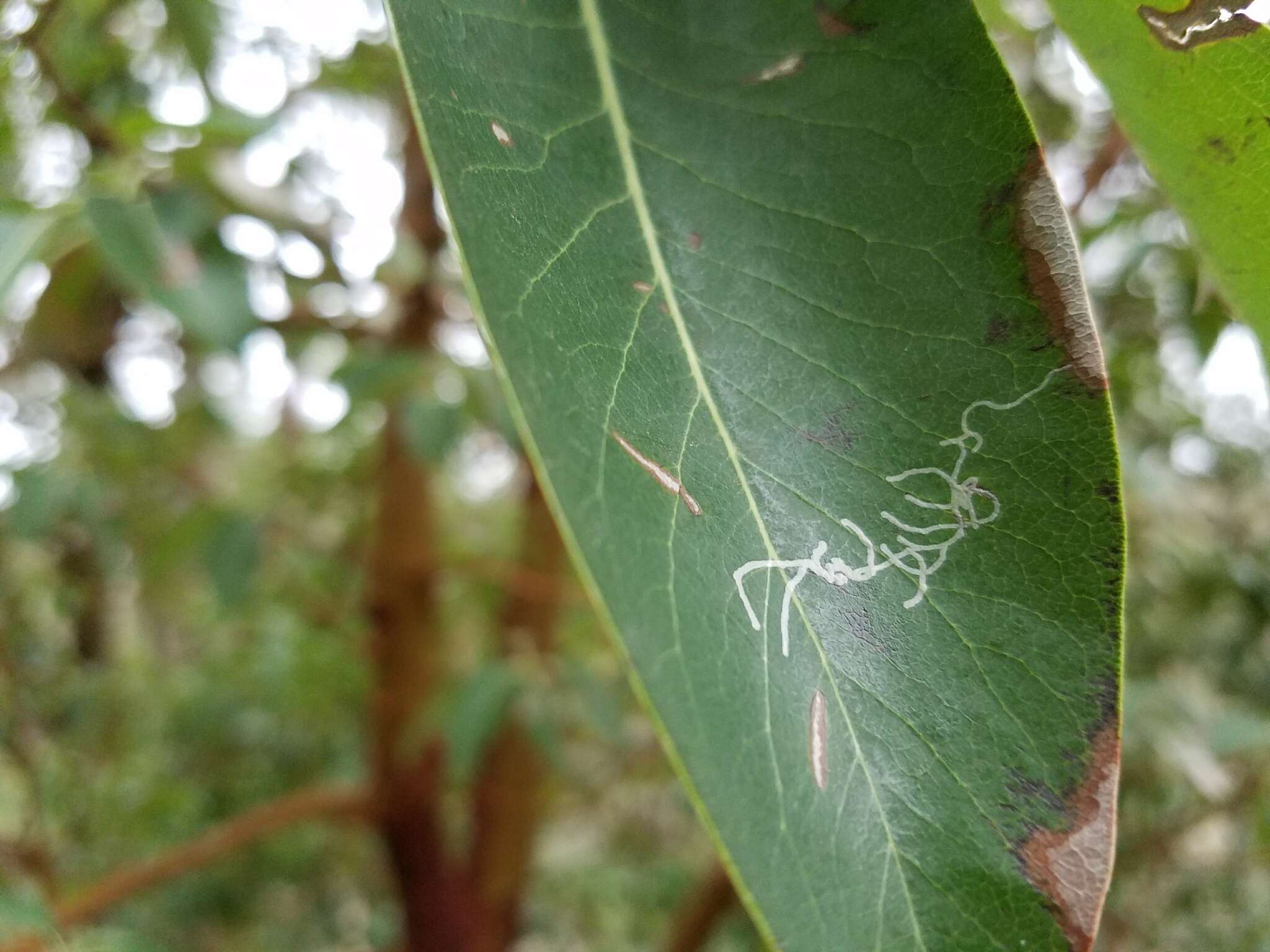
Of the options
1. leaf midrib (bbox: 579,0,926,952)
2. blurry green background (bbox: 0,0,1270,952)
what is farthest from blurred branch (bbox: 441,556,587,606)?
leaf midrib (bbox: 579,0,926,952)

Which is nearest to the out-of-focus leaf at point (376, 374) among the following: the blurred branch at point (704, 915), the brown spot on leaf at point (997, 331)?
the blurred branch at point (704, 915)

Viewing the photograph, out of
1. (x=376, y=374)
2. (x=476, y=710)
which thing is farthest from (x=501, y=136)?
(x=476, y=710)

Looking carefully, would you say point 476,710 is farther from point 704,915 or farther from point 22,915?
point 22,915

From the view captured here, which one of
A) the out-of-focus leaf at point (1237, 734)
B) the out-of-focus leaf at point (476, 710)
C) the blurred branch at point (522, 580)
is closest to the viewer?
the out-of-focus leaf at point (1237, 734)

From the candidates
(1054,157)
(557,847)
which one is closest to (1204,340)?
(1054,157)

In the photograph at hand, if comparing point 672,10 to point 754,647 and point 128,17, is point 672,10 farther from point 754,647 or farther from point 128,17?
point 128,17

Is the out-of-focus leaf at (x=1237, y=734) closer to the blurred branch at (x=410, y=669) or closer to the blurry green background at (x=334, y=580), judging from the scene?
the blurry green background at (x=334, y=580)
